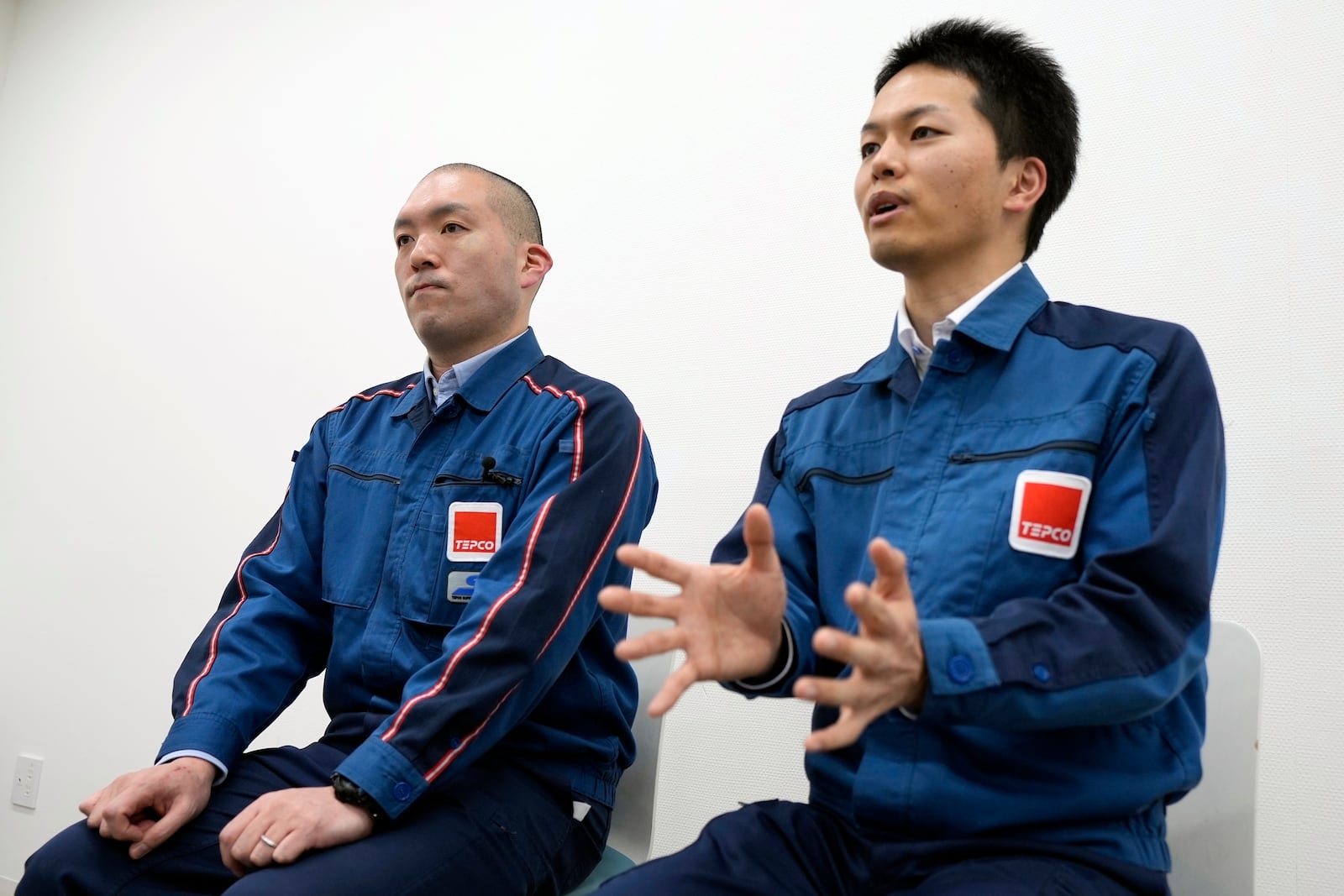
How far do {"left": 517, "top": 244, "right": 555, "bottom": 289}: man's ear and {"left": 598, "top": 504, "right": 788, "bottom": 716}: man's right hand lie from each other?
958 millimetres

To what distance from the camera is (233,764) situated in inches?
58.4

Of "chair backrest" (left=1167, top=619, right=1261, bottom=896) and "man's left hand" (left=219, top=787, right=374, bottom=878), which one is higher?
"chair backrest" (left=1167, top=619, right=1261, bottom=896)

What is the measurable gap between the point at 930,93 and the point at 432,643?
3.10ft

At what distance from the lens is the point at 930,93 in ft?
4.25

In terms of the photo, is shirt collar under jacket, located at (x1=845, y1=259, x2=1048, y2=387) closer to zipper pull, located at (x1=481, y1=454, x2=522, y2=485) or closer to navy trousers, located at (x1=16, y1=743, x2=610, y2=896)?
zipper pull, located at (x1=481, y1=454, x2=522, y2=485)

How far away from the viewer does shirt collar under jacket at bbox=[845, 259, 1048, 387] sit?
3.86ft

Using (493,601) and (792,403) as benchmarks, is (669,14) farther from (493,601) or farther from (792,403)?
(493,601)

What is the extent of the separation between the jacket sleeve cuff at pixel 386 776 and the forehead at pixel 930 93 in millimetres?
942

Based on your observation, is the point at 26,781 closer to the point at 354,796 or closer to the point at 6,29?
the point at 354,796

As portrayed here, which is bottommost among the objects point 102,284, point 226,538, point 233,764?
point 233,764

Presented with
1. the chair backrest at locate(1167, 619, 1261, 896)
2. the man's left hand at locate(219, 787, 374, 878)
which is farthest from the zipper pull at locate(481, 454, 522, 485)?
the chair backrest at locate(1167, 619, 1261, 896)

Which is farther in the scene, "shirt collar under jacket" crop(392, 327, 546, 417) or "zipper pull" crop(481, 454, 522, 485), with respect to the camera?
"shirt collar under jacket" crop(392, 327, 546, 417)

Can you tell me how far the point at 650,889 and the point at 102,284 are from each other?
2.73m

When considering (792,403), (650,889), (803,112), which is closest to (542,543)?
(792,403)
